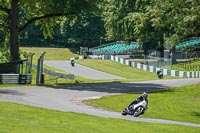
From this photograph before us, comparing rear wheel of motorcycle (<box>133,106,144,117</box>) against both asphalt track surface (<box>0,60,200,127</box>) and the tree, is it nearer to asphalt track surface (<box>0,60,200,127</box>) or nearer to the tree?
asphalt track surface (<box>0,60,200,127</box>)

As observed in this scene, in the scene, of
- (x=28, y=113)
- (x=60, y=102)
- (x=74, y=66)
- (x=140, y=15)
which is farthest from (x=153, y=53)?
(x=28, y=113)

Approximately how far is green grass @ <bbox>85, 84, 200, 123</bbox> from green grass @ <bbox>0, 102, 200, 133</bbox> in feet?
18.3

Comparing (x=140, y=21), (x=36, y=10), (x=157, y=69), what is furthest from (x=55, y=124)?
(x=140, y=21)

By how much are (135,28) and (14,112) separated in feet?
213

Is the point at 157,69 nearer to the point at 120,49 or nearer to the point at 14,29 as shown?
the point at 120,49

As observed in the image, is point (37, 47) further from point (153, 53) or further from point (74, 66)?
point (74, 66)

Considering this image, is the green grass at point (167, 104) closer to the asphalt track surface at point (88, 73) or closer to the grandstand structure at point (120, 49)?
the asphalt track surface at point (88, 73)

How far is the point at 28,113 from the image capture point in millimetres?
18469

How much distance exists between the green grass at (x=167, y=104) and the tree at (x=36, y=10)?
1015cm

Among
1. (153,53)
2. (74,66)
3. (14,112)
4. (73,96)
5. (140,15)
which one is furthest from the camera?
Answer: (153,53)

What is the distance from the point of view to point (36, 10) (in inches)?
1660

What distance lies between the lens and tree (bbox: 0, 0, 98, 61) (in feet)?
130

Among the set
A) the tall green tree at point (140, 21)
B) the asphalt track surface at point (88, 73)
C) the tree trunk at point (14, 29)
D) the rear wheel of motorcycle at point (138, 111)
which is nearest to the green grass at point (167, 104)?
the rear wheel of motorcycle at point (138, 111)

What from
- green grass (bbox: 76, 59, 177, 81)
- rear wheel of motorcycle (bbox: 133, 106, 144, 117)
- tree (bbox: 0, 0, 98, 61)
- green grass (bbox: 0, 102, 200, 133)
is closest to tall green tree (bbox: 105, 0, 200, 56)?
green grass (bbox: 76, 59, 177, 81)
